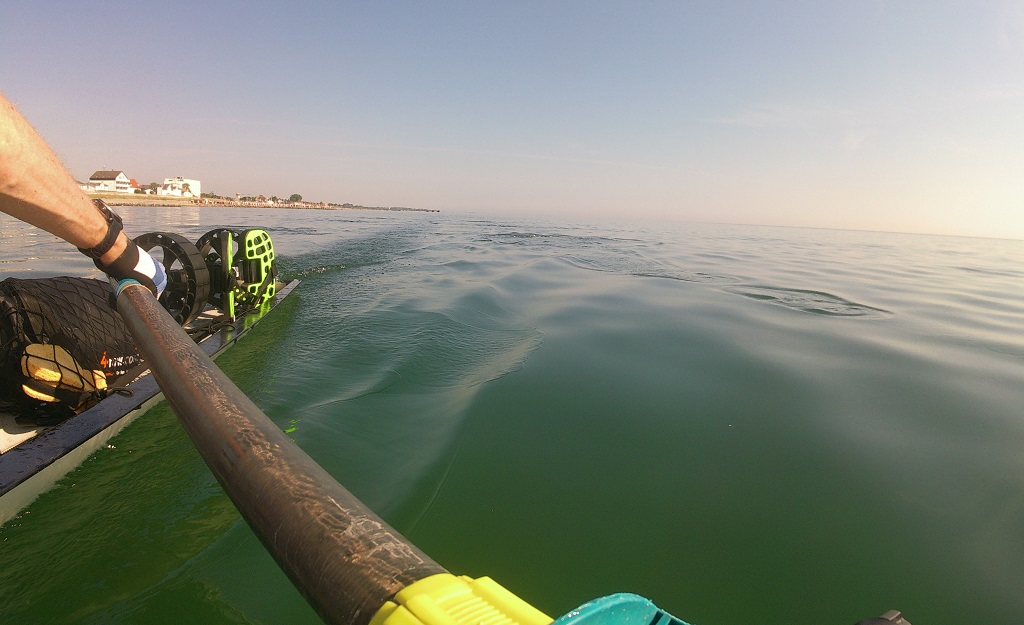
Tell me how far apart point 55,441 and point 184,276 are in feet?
9.04

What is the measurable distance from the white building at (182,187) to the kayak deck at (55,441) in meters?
126

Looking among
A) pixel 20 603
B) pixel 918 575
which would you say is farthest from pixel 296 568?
pixel 918 575

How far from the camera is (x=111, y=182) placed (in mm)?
80938

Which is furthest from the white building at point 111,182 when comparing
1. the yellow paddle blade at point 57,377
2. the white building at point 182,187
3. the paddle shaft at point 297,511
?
the paddle shaft at point 297,511

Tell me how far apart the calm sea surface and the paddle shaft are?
119 centimetres

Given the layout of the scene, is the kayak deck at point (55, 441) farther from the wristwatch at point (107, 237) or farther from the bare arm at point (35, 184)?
the bare arm at point (35, 184)

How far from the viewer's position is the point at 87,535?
7.30 feet

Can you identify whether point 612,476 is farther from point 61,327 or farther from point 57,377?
point 61,327

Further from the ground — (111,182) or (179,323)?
(111,182)

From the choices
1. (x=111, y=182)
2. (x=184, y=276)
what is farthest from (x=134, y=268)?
(x=111, y=182)

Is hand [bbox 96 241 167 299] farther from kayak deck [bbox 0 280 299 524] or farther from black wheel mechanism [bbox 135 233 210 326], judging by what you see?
black wheel mechanism [bbox 135 233 210 326]

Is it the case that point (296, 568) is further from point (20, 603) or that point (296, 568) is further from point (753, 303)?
point (753, 303)

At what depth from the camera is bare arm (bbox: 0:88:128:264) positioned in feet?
4.01

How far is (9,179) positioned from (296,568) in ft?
4.79
